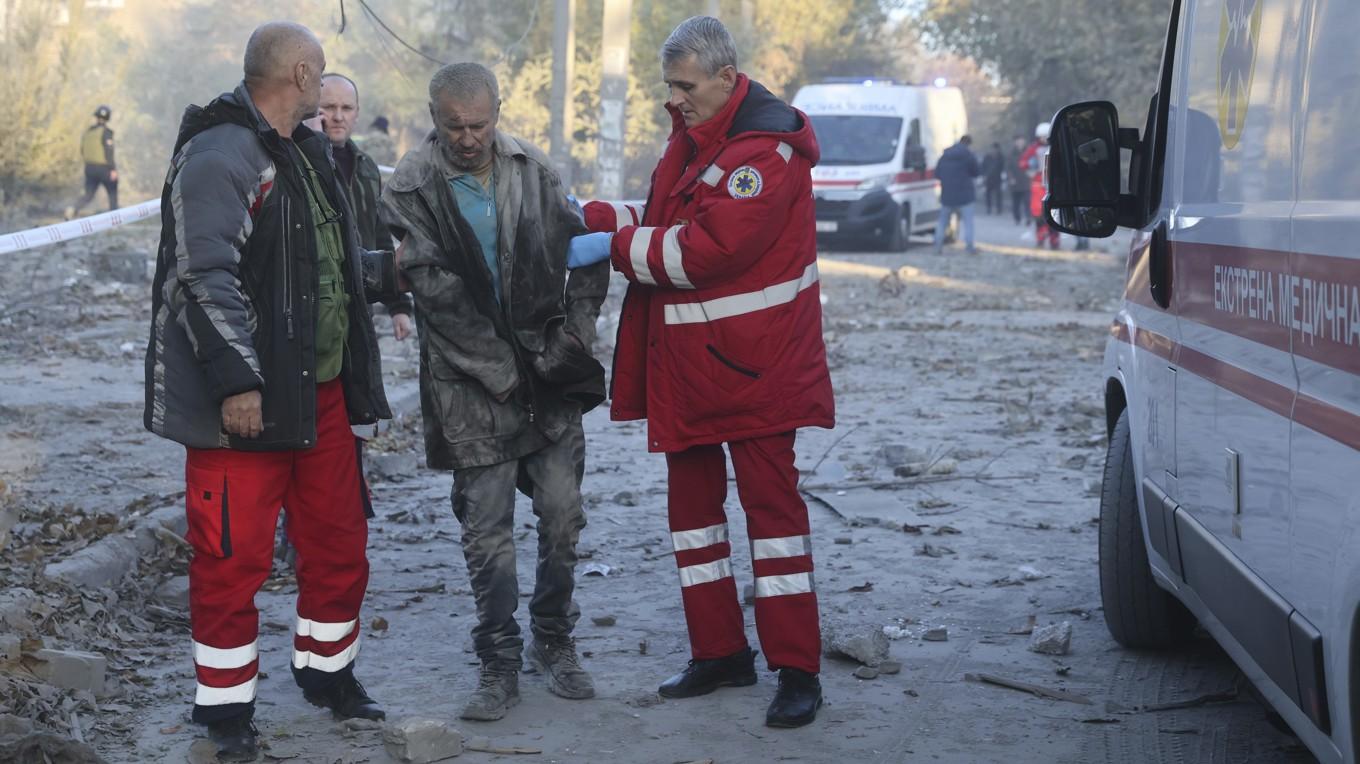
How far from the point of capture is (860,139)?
2570 centimetres

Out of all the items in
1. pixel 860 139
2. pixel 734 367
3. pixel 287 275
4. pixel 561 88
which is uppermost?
pixel 561 88

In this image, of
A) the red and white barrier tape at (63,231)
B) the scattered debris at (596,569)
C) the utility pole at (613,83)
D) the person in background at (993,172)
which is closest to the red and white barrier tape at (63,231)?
the red and white barrier tape at (63,231)

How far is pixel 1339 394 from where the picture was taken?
108 inches

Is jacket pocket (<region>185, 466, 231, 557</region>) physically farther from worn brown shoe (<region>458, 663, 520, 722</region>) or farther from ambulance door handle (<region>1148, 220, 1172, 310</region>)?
ambulance door handle (<region>1148, 220, 1172, 310</region>)

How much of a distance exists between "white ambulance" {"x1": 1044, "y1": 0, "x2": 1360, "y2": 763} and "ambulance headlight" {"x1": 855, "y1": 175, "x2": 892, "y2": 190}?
19.9m

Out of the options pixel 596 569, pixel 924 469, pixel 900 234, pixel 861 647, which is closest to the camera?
pixel 861 647

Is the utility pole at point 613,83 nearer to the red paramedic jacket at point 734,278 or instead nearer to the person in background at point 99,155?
the person in background at point 99,155

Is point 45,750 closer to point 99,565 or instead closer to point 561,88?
point 99,565

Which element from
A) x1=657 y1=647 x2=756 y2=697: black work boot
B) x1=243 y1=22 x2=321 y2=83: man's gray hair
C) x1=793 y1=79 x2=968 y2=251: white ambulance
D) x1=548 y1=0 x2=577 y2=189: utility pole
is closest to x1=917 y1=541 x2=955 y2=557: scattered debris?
x1=657 y1=647 x2=756 y2=697: black work boot

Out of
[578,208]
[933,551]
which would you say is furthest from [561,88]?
[578,208]

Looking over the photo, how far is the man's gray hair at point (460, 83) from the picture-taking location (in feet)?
14.0

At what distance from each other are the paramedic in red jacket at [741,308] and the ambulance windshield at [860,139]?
21.1 metres

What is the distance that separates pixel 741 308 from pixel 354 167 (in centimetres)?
217

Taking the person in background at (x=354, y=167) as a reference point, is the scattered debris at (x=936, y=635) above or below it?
below
